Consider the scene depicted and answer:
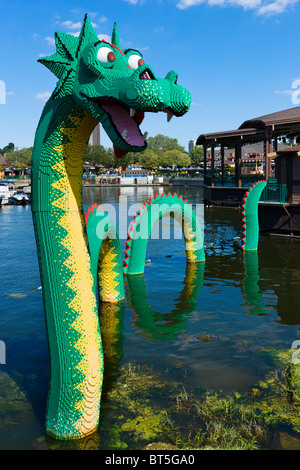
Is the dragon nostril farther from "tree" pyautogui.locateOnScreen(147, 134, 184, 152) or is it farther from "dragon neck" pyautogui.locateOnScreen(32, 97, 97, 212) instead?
"tree" pyautogui.locateOnScreen(147, 134, 184, 152)

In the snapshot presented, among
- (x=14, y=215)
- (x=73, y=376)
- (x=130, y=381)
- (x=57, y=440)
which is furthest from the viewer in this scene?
(x=14, y=215)

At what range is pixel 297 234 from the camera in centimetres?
Answer: 1827

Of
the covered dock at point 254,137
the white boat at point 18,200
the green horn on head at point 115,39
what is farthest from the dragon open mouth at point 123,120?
the white boat at point 18,200

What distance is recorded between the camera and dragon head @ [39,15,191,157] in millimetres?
3646

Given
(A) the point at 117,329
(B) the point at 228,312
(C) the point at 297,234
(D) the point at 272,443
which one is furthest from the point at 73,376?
(C) the point at 297,234

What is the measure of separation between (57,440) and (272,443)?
93.2 inches


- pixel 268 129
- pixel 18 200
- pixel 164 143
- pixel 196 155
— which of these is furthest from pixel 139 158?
pixel 268 129

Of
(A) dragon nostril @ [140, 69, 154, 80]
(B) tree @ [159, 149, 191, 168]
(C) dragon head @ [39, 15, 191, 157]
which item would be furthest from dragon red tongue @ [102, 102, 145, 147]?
(B) tree @ [159, 149, 191, 168]

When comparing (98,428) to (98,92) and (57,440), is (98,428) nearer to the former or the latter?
(57,440)

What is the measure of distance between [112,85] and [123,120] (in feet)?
1.07

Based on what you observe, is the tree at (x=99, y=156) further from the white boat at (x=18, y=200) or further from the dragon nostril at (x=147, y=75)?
the dragon nostril at (x=147, y=75)

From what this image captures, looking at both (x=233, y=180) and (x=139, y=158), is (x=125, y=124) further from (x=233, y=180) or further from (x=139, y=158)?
(x=139, y=158)

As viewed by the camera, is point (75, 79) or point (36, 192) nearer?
point (75, 79)

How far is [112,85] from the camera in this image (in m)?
3.87
